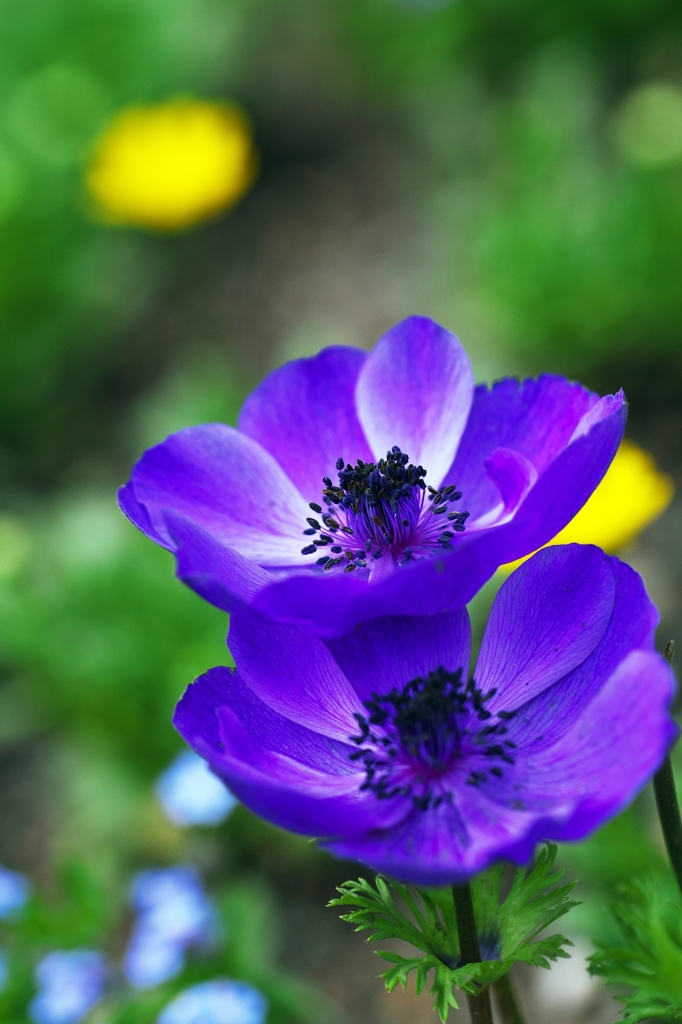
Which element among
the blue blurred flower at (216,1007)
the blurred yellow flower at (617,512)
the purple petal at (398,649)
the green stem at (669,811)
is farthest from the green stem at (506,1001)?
the blurred yellow flower at (617,512)

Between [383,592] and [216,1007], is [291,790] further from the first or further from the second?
[216,1007]

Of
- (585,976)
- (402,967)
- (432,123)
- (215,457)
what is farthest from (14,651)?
(432,123)

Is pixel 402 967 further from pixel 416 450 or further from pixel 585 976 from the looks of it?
pixel 585 976

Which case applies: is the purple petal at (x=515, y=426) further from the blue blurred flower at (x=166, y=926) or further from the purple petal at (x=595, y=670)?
the blue blurred flower at (x=166, y=926)

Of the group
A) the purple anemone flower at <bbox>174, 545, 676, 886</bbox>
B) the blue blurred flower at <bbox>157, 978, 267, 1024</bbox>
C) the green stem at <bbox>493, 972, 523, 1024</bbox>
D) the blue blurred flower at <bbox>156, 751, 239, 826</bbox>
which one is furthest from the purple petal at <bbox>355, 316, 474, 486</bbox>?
the blue blurred flower at <bbox>156, 751, 239, 826</bbox>

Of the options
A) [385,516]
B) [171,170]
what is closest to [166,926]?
[385,516]
